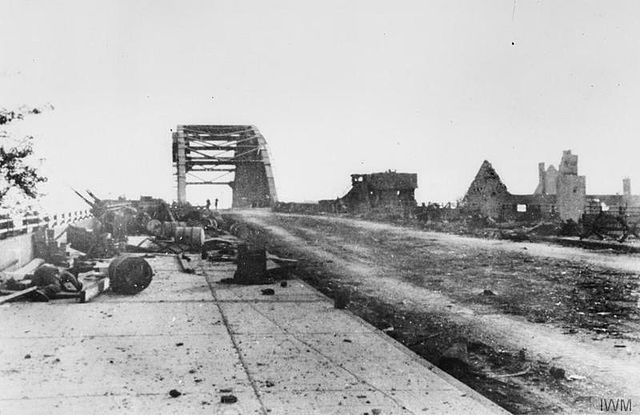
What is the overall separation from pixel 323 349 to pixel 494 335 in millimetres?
2414

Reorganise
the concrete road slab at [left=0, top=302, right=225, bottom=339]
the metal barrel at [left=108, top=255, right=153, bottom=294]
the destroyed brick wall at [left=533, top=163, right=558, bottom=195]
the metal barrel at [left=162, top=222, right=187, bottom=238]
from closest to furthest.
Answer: the concrete road slab at [left=0, top=302, right=225, bottom=339], the metal barrel at [left=108, top=255, right=153, bottom=294], the metal barrel at [left=162, top=222, right=187, bottom=238], the destroyed brick wall at [left=533, top=163, right=558, bottom=195]

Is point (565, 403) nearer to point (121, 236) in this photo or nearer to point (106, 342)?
point (106, 342)

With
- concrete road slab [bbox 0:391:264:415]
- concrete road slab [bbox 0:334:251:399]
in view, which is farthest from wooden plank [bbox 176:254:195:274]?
concrete road slab [bbox 0:391:264:415]

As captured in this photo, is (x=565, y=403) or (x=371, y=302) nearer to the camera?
(x=565, y=403)

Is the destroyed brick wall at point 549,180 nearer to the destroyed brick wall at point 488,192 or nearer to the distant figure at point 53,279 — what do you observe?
the destroyed brick wall at point 488,192

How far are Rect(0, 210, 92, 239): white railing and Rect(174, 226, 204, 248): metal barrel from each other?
137 inches

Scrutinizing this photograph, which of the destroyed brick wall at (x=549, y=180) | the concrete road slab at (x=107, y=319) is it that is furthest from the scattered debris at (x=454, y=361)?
the destroyed brick wall at (x=549, y=180)

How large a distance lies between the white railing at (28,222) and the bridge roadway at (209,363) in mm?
5888

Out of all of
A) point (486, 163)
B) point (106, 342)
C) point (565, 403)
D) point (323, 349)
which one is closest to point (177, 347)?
point (106, 342)

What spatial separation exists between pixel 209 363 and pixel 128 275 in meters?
4.34

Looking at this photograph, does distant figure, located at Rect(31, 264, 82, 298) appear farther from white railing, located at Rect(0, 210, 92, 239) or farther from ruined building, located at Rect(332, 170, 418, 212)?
ruined building, located at Rect(332, 170, 418, 212)

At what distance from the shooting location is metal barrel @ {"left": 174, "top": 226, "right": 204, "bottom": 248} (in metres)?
17.5

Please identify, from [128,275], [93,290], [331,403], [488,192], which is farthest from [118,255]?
[488,192]

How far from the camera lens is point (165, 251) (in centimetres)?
1692
